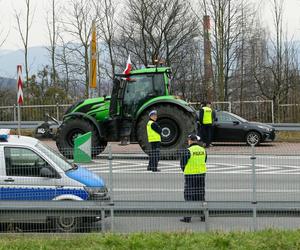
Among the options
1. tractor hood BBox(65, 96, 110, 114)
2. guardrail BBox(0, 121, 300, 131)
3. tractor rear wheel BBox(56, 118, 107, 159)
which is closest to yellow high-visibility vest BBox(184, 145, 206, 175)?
tractor rear wheel BBox(56, 118, 107, 159)

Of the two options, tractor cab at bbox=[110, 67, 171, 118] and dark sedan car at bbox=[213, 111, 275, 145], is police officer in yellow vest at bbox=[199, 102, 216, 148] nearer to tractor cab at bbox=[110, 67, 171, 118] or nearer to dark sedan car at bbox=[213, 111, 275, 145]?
dark sedan car at bbox=[213, 111, 275, 145]

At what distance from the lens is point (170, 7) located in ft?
111

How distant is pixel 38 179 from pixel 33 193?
0.79 feet

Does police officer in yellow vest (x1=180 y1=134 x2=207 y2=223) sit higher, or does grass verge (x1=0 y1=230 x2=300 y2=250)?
police officer in yellow vest (x1=180 y1=134 x2=207 y2=223)

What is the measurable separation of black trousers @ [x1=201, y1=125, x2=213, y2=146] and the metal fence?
10156mm

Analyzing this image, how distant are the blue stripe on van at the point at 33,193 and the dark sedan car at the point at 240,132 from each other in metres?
13.6

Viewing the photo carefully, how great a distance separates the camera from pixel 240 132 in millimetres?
23328

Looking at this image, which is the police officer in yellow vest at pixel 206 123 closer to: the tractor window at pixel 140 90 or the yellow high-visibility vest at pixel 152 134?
the tractor window at pixel 140 90

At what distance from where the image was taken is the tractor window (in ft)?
63.2

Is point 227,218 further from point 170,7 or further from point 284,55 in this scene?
point 284,55

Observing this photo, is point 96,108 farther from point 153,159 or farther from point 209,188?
point 209,188

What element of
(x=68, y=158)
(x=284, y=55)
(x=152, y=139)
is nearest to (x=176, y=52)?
(x=284, y=55)

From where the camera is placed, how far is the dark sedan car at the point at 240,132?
76.5 feet

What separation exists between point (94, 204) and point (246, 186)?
2.92 metres
